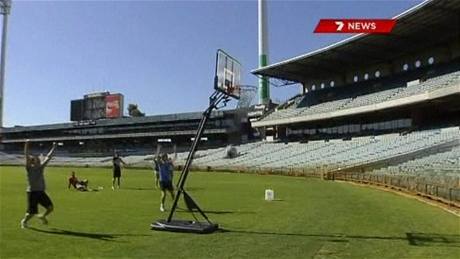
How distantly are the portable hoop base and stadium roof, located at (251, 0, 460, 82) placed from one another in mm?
41465

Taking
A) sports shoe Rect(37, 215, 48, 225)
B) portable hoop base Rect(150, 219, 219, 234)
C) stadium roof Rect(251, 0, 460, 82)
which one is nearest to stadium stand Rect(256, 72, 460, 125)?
stadium roof Rect(251, 0, 460, 82)

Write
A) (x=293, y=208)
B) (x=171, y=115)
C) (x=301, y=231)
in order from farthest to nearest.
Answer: (x=171, y=115), (x=293, y=208), (x=301, y=231)

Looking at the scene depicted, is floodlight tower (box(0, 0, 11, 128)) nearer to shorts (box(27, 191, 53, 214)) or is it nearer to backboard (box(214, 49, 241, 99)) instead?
backboard (box(214, 49, 241, 99))

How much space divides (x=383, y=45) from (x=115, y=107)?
7580cm

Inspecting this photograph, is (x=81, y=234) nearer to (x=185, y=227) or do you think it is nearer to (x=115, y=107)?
(x=185, y=227)

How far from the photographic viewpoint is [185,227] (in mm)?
12750

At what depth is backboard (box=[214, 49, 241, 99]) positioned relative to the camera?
14.9 m

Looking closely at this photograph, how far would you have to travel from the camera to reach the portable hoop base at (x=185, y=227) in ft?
41.2

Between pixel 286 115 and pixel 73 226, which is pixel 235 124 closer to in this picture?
pixel 286 115

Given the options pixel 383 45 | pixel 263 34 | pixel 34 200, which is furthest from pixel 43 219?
pixel 263 34

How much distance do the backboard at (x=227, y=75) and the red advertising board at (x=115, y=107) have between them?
110069mm

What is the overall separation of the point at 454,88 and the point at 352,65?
89.5 feet

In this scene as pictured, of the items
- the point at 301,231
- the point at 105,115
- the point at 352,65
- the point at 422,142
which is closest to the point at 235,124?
the point at 352,65

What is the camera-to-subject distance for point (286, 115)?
7944 centimetres
